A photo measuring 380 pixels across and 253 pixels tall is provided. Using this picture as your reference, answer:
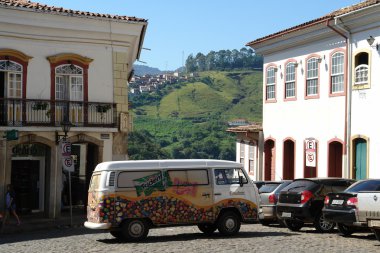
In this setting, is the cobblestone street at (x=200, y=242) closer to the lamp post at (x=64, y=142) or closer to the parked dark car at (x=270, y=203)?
the parked dark car at (x=270, y=203)

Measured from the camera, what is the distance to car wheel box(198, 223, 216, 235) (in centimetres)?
1928

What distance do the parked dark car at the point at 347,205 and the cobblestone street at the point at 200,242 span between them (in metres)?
0.51

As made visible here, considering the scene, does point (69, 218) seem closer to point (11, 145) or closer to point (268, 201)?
point (11, 145)

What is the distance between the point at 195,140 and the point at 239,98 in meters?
42.5

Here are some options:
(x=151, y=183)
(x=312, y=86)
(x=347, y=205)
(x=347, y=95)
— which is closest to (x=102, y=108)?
(x=312, y=86)

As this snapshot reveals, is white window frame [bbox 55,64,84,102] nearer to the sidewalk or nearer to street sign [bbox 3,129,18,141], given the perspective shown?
street sign [bbox 3,129,18,141]

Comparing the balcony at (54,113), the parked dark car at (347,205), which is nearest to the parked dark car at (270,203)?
the parked dark car at (347,205)

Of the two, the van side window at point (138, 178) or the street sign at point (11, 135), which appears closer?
the van side window at point (138, 178)

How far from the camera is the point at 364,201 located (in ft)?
53.5

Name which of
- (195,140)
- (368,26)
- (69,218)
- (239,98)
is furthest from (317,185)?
(239,98)

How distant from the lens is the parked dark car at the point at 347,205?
54.4 ft

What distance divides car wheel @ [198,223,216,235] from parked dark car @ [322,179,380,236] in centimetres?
310

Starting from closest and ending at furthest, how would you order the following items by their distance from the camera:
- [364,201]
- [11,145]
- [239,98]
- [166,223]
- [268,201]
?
1. [364,201]
2. [166,223]
3. [268,201]
4. [11,145]
5. [239,98]

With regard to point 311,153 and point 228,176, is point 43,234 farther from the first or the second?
point 311,153
